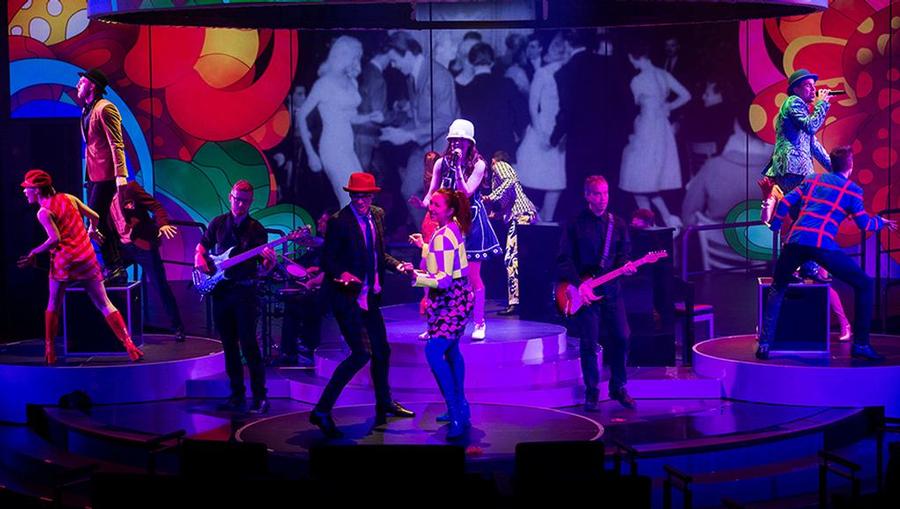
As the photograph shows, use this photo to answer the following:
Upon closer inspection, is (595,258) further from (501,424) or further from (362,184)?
(362,184)

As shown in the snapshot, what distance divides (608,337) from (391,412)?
1.65 m

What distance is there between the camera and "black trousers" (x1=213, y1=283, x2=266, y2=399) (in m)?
9.48

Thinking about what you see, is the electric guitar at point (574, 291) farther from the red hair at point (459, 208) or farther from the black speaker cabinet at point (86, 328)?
the black speaker cabinet at point (86, 328)

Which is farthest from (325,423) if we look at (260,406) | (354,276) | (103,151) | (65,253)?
(103,151)

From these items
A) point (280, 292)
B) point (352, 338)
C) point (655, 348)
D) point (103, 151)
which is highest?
point (103, 151)

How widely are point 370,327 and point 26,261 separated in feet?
11.7

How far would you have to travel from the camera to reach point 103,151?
10852mm

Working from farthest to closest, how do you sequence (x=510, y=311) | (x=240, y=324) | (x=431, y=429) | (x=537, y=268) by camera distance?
(x=510, y=311)
(x=537, y=268)
(x=240, y=324)
(x=431, y=429)

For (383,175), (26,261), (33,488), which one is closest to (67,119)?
(26,261)

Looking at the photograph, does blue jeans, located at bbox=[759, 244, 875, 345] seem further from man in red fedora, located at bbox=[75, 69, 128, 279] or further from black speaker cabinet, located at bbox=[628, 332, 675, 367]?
man in red fedora, located at bbox=[75, 69, 128, 279]

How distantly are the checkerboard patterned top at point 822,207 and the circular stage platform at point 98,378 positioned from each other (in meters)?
4.83

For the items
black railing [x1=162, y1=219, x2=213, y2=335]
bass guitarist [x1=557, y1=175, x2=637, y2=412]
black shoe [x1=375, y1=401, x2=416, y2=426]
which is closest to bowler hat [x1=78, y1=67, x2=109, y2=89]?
black railing [x1=162, y1=219, x2=213, y2=335]

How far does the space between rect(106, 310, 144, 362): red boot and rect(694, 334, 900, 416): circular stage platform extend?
178 inches

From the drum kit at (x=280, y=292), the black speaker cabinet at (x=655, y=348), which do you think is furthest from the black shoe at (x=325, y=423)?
the black speaker cabinet at (x=655, y=348)
